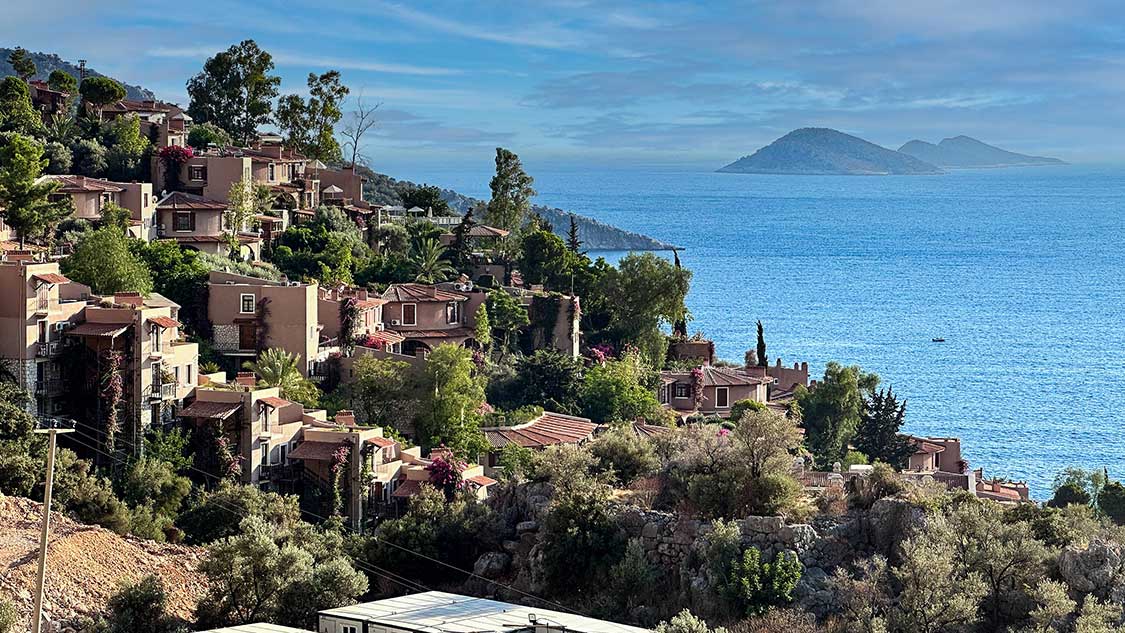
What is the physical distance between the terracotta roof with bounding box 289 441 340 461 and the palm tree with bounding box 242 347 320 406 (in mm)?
3009

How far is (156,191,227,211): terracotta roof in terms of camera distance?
5384cm

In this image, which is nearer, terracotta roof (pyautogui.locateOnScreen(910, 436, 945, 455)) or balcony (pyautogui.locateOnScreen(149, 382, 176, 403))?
balcony (pyautogui.locateOnScreen(149, 382, 176, 403))

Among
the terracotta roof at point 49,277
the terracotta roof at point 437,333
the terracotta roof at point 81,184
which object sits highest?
the terracotta roof at point 81,184

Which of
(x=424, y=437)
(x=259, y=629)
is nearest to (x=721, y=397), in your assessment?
(x=424, y=437)

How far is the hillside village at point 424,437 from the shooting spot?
27.9 m

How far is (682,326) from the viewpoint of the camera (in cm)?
6456

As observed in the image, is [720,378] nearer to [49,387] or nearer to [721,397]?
[721,397]

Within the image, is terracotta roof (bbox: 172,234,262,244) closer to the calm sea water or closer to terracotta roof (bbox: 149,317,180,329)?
terracotta roof (bbox: 149,317,180,329)

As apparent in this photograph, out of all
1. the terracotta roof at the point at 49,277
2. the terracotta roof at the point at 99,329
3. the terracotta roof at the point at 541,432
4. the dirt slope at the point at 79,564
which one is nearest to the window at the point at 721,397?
the terracotta roof at the point at 541,432

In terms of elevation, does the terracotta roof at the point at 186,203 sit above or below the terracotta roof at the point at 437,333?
above

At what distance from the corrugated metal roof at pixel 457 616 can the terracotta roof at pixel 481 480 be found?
10733 millimetres

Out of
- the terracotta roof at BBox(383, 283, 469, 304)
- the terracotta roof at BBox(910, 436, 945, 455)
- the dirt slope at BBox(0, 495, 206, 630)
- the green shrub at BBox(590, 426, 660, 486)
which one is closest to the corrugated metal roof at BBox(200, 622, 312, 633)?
the dirt slope at BBox(0, 495, 206, 630)

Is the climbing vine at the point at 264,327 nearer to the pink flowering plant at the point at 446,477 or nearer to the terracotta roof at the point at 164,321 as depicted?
the terracotta roof at the point at 164,321

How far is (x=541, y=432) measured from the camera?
45469 millimetres
